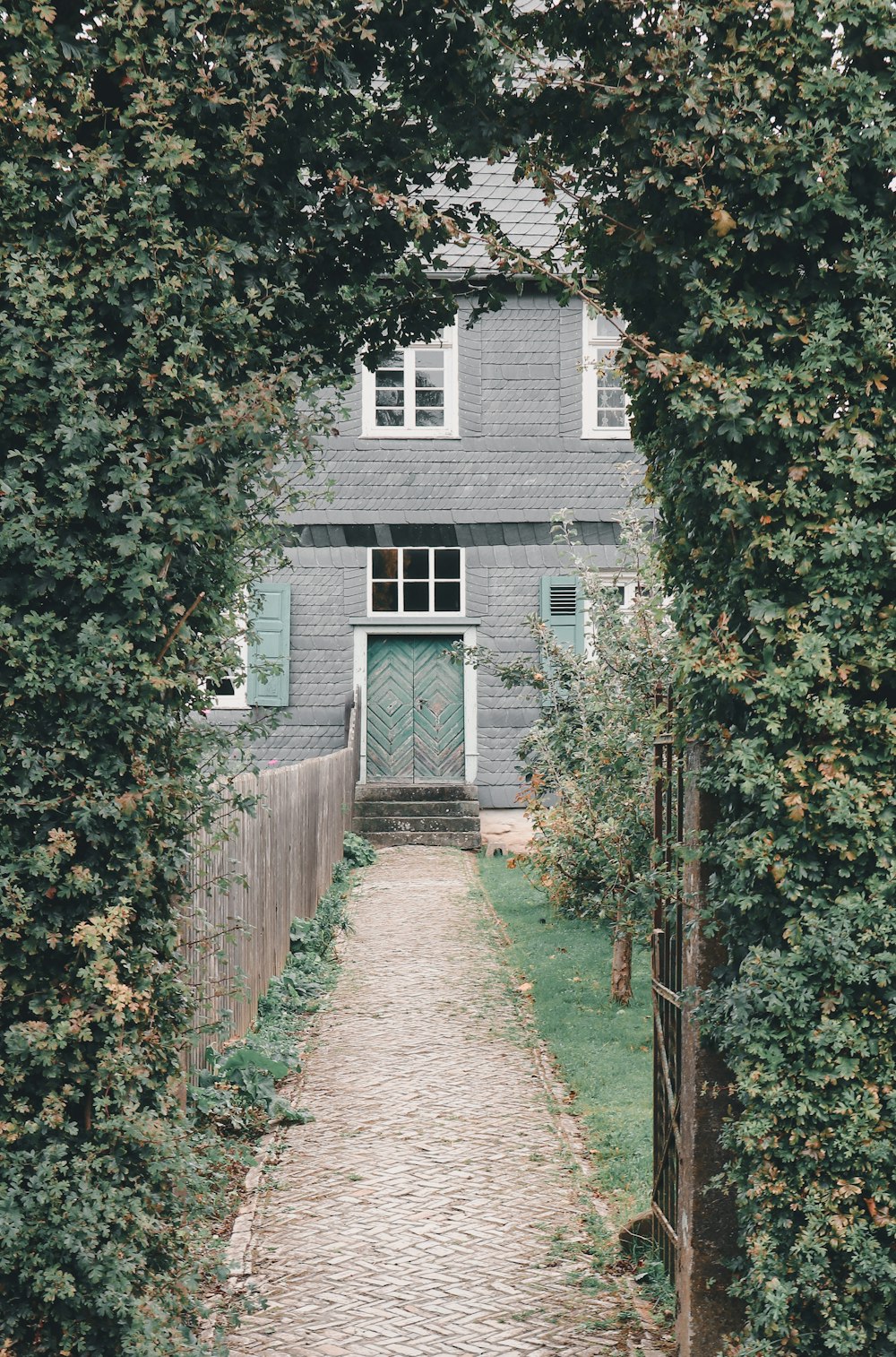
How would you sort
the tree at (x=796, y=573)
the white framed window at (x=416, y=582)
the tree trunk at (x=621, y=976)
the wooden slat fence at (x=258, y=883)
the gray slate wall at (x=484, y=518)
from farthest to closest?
the white framed window at (x=416, y=582)
the gray slate wall at (x=484, y=518)
the tree trunk at (x=621, y=976)
the wooden slat fence at (x=258, y=883)
the tree at (x=796, y=573)

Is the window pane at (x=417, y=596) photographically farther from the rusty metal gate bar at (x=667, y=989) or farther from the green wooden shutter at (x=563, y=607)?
the rusty metal gate bar at (x=667, y=989)

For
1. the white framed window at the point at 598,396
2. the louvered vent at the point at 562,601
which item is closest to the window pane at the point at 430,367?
the white framed window at the point at 598,396

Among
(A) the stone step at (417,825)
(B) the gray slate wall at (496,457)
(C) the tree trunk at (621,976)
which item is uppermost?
(B) the gray slate wall at (496,457)

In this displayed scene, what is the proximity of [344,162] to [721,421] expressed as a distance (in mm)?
1653

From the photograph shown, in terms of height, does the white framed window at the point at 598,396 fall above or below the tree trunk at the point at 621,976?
above

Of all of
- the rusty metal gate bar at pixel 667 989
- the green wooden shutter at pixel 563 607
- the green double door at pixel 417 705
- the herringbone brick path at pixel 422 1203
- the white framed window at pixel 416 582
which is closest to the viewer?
the herringbone brick path at pixel 422 1203

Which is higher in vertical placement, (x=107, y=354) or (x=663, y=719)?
(x=107, y=354)

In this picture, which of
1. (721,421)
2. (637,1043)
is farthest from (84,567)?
(637,1043)

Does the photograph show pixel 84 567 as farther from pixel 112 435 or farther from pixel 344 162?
pixel 344 162

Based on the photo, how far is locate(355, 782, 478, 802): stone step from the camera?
17875mm

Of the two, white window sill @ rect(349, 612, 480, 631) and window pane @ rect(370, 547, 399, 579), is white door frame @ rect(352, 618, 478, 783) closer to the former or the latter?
white window sill @ rect(349, 612, 480, 631)

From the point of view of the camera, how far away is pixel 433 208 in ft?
15.6

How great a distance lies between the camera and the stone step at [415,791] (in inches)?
704

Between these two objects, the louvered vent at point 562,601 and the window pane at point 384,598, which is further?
the window pane at point 384,598
